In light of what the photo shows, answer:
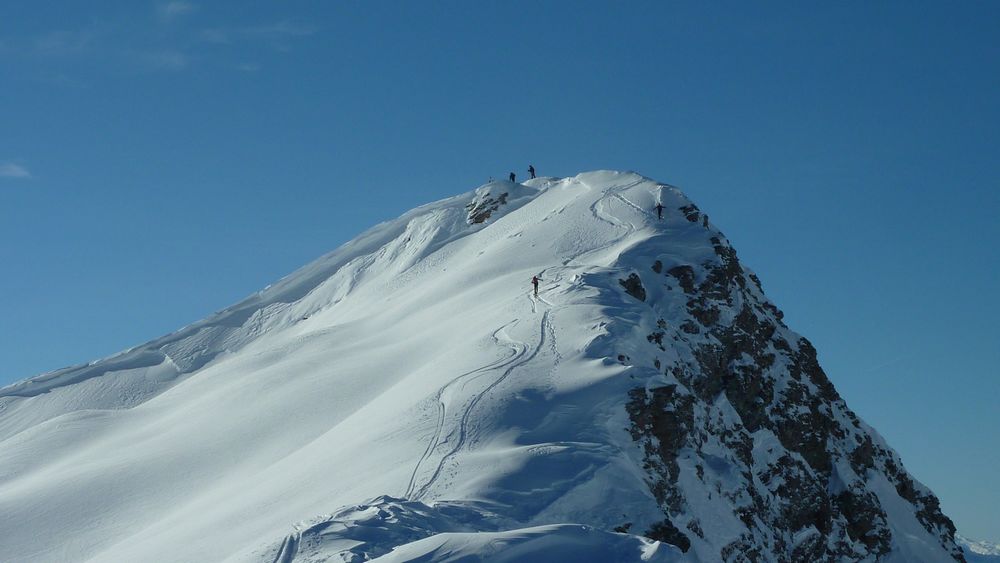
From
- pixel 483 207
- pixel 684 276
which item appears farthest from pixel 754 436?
pixel 483 207

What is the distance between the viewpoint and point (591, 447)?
82.3 ft

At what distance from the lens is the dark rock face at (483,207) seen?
61625mm

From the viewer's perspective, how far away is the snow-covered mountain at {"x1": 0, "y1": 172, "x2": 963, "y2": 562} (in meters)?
22.9

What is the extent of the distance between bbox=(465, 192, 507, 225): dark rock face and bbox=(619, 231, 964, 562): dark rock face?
17039 millimetres

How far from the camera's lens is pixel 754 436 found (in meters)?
37.4

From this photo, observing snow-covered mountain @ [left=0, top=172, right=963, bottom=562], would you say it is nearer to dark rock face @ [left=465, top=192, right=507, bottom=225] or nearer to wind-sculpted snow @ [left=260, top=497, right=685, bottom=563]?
wind-sculpted snow @ [left=260, top=497, right=685, bottom=563]

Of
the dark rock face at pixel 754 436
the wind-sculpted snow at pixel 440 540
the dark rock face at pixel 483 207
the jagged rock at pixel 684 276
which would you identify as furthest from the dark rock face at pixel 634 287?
the dark rock face at pixel 483 207

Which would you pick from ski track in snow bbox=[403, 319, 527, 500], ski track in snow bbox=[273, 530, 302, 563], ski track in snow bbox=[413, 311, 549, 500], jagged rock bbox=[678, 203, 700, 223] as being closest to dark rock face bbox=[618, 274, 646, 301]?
ski track in snow bbox=[413, 311, 549, 500]

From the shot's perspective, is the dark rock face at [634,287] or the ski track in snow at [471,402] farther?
the dark rock face at [634,287]

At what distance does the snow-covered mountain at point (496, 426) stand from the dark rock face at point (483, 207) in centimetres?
293

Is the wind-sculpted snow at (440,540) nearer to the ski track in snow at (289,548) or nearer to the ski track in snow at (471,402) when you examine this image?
the ski track in snow at (289,548)

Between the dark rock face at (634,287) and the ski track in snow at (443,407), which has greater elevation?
the dark rock face at (634,287)

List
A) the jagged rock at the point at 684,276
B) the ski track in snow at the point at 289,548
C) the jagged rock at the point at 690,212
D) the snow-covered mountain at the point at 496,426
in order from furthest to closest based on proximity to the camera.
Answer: the jagged rock at the point at 690,212 → the jagged rock at the point at 684,276 → the snow-covered mountain at the point at 496,426 → the ski track in snow at the point at 289,548

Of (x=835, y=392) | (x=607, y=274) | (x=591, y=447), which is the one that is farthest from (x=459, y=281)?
(x=591, y=447)
